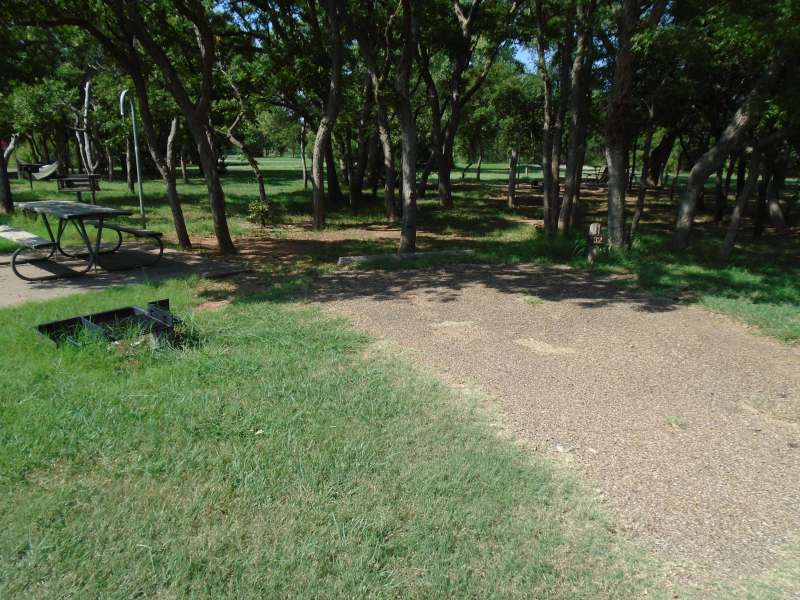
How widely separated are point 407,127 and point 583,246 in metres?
3.99

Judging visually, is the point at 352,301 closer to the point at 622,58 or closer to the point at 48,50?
the point at 622,58

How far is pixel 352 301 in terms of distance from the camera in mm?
6547

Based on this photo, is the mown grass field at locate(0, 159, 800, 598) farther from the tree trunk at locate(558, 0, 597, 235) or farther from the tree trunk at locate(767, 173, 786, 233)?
the tree trunk at locate(767, 173, 786, 233)

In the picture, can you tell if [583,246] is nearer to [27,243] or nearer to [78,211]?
[78,211]

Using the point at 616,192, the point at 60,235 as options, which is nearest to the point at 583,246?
the point at 616,192

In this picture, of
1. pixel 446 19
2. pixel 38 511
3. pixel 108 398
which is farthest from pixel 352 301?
pixel 446 19

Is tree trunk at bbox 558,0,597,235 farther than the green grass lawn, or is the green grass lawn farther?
tree trunk at bbox 558,0,597,235

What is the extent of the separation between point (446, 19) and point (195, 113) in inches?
357

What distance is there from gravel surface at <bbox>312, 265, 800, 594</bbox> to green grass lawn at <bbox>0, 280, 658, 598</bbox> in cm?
33

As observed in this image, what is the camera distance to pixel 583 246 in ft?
33.2

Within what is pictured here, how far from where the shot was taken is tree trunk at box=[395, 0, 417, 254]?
8.66m

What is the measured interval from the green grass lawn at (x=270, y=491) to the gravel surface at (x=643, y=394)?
0.33m

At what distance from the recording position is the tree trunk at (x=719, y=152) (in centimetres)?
909

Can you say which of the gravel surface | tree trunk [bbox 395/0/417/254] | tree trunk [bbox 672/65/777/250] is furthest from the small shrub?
tree trunk [bbox 672/65/777/250]
